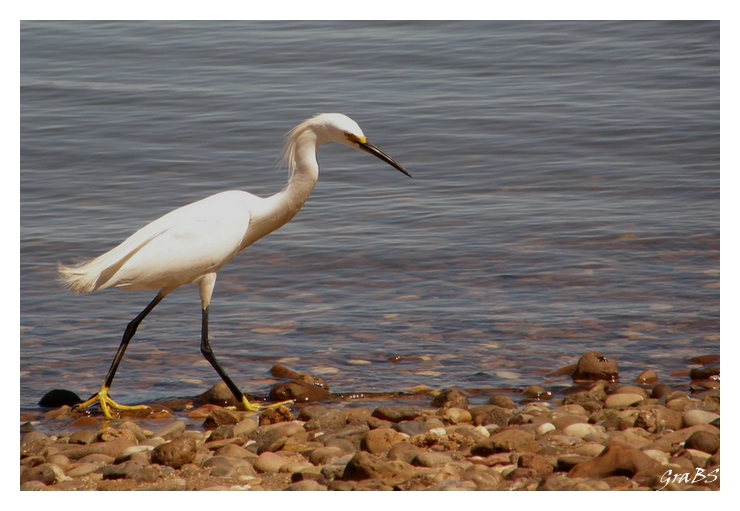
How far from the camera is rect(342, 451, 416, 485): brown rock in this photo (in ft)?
12.1

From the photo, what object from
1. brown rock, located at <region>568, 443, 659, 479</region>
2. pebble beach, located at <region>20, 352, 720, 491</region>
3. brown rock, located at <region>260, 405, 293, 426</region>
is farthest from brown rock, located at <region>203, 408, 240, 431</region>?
brown rock, located at <region>568, 443, 659, 479</region>

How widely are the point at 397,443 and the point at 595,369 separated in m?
1.78

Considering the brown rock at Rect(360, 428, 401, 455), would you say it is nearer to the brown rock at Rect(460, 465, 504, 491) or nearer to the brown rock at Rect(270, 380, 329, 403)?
the brown rock at Rect(460, 465, 504, 491)

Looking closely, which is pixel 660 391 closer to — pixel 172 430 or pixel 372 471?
pixel 372 471

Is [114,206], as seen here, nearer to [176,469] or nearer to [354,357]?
[354,357]

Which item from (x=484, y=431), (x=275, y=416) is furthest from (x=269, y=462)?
(x=484, y=431)

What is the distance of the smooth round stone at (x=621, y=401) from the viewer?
15.7 feet

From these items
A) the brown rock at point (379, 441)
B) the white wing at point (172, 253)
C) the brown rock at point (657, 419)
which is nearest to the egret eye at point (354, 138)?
the white wing at point (172, 253)

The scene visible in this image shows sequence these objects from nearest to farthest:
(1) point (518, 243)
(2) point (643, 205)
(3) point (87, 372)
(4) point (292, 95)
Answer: (3) point (87, 372)
(1) point (518, 243)
(2) point (643, 205)
(4) point (292, 95)

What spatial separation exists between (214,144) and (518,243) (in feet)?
13.6

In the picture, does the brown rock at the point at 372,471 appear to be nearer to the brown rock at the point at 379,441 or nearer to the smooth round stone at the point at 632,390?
the brown rock at the point at 379,441

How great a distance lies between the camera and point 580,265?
294 inches

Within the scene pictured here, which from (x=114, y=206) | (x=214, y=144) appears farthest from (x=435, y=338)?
(x=214, y=144)

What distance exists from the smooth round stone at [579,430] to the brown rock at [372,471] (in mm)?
909
